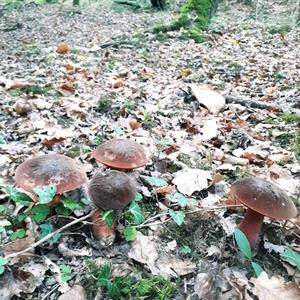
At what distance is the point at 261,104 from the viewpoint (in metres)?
5.09

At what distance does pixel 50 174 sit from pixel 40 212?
30cm

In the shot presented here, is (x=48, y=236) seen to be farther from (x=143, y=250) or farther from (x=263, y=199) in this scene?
(x=263, y=199)

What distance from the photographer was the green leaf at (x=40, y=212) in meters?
2.42

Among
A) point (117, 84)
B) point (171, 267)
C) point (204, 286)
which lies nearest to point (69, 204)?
point (171, 267)

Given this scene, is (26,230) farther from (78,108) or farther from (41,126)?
(78,108)

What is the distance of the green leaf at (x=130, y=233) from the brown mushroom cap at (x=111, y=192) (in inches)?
10.0

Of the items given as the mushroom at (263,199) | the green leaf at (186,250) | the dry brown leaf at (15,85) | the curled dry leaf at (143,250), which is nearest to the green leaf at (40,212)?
the curled dry leaf at (143,250)

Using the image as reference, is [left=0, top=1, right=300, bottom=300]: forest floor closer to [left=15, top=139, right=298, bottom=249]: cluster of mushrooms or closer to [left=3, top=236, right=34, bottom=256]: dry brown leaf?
[left=3, top=236, right=34, bottom=256]: dry brown leaf

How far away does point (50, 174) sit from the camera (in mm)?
2355

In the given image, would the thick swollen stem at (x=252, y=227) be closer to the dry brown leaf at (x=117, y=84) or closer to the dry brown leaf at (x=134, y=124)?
the dry brown leaf at (x=134, y=124)

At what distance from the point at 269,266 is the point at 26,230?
1.77 m

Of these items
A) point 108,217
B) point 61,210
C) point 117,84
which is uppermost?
point 108,217

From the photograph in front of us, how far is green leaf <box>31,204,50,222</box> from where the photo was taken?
242 cm

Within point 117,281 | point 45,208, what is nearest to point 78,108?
point 45,208
